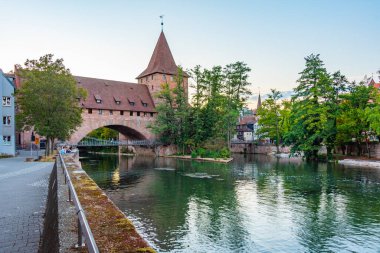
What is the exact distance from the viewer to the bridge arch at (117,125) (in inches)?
1981

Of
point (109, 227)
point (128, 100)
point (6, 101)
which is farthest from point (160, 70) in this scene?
point (109, 227)

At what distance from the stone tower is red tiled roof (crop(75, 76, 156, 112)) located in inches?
78.2

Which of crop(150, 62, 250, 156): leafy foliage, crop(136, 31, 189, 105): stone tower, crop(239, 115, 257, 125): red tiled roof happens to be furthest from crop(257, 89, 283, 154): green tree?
crop(239, 115, 257, 125): red tiled roof

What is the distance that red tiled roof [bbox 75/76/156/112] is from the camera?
177 feet

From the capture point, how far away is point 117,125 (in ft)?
184

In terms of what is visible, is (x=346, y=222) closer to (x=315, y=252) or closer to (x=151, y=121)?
(x=315, y=252)

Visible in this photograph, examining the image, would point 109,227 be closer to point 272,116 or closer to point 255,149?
point 272,116

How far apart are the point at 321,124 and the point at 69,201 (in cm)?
3860

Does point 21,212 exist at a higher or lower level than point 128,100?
lower

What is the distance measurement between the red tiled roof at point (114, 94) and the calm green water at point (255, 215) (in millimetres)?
33961

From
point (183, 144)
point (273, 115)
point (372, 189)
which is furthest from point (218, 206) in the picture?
point (273, 115)

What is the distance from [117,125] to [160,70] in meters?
13.2

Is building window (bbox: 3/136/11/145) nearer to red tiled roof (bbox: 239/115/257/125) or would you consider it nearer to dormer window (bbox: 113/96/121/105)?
dormer window (bbox: 113/96/121/105)

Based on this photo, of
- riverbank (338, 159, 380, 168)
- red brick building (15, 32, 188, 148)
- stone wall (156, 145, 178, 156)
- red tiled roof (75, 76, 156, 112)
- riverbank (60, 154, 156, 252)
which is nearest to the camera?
riverbank (60, 154, 156, 252)
